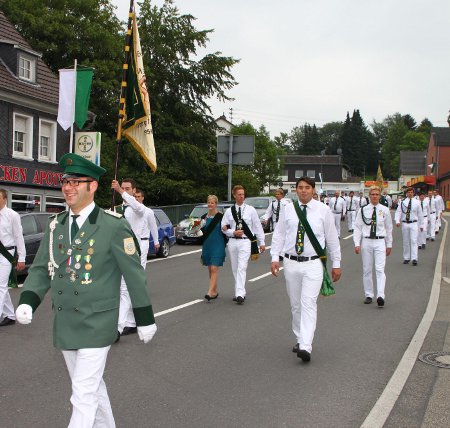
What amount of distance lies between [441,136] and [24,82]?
2660 inches

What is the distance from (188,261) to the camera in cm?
1759

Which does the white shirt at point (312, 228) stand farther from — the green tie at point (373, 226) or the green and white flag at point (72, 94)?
the green and white flag at point (72, 94)

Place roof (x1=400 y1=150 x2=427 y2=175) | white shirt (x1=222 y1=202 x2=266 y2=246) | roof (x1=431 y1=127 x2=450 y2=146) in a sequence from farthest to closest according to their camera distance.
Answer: roof (x1=400 y1=150 x2=427 y2=175) < roof (x1=431 y1=127 x2=450 y2=146) < white shirt (x1=222 y1=202 x2=266 y2=246)

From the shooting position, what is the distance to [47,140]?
29.3 meters

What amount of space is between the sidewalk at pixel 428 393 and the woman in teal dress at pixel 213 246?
391 centimetres

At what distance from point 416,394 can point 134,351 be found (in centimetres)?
313

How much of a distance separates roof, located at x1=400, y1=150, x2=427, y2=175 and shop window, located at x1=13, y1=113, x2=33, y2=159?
99551mm

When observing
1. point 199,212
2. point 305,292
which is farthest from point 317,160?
point 305,292

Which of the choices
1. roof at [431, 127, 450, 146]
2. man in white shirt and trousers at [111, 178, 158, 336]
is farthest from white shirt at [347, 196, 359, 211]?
roof at [431, 127, 450, 146]

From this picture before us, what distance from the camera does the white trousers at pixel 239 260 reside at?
10555 millimetres

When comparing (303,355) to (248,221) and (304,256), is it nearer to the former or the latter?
(304,256)

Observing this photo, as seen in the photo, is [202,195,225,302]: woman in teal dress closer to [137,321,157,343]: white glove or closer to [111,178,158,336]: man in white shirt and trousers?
[111,178,158,336]: man in white shirt and trousers

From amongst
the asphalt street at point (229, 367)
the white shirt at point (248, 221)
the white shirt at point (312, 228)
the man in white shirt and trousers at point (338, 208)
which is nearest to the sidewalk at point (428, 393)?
the asphalt street at point (229, 367)

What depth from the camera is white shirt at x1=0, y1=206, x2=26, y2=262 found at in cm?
853
